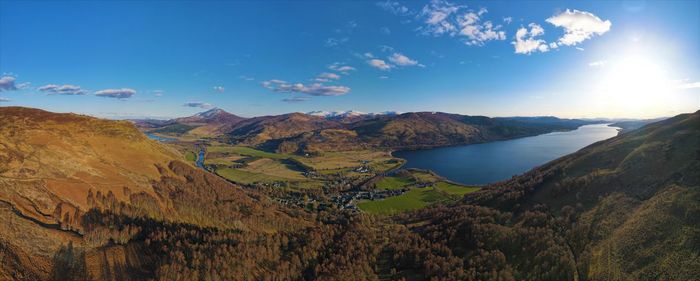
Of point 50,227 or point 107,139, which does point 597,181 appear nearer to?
point 50,227

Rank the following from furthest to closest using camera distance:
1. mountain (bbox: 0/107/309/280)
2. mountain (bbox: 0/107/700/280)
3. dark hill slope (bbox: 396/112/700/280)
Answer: mountain (bbox: 0/107/309/280)
mountain (bbox: 0/107/700/280)
dark hill slope (bbox: 396/112/700/280)

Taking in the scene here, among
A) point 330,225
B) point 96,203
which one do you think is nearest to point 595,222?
point 330,225

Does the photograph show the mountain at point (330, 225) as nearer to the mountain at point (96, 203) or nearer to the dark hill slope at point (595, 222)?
the dark hill slope at point (595, 222)

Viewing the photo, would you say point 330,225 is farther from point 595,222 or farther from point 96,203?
point 595,222

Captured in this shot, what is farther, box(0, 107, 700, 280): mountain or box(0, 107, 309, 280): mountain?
box(0, 107, 309, 280): mountain

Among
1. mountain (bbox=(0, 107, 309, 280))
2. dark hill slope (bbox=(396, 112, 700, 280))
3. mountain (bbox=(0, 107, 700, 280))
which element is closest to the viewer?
dark hill slope (bbox=(396, 112, 700, 280))

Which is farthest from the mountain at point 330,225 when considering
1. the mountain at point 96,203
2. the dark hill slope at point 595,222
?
the mountain at point 96,203

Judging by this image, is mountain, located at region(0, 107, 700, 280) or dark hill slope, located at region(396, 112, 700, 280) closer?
dark hill slope, located at region(396, 112, 700, 280)

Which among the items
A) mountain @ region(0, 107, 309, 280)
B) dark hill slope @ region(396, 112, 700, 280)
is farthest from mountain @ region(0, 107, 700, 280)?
mountain @ region(0, 107, 309, 280)

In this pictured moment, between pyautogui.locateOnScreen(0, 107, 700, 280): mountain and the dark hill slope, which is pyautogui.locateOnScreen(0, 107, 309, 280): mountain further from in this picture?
the dark hill slope

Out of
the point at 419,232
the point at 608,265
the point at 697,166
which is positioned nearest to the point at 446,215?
the point at 419,232
